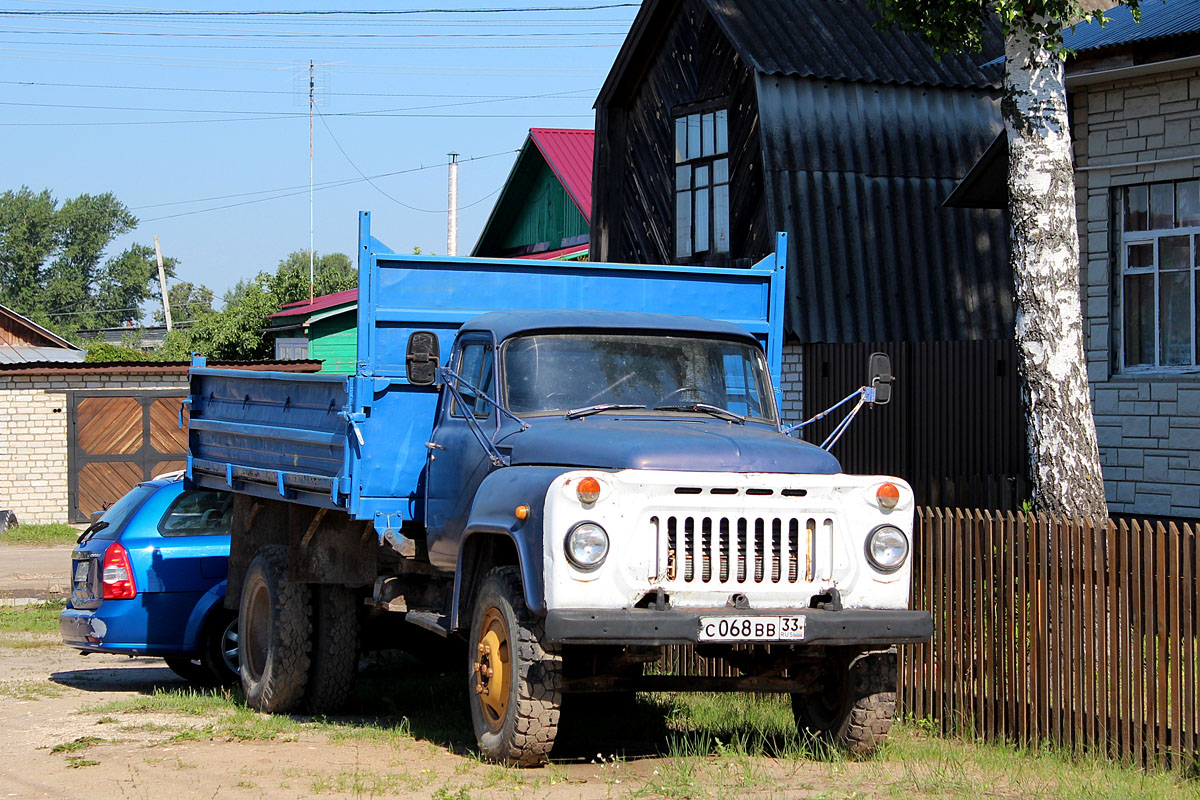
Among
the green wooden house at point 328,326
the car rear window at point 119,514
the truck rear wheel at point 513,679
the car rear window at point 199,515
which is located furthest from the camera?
the green wooden house at point 328,326

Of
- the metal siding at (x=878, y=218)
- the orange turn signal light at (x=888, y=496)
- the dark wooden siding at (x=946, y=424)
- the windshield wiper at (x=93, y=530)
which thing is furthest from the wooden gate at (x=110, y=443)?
A: the orange turn signal light at (x=888, y=496)

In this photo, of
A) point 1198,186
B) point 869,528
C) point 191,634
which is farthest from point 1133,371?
point 191,634

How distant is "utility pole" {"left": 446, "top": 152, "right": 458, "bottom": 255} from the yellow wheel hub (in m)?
34.8

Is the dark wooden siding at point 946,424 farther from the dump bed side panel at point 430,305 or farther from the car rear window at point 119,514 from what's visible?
the car rear window at point 119,514

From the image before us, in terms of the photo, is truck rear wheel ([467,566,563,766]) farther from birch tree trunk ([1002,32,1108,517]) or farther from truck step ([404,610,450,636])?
birch tree trunk ([1002,32,1108,517])

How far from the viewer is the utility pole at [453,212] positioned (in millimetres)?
42531

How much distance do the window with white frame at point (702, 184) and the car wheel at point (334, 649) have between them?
11799mm

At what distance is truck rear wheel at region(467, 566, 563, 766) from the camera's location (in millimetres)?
6797

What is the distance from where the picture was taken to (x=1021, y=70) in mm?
Answer: 9344

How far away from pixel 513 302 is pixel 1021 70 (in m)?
3.56

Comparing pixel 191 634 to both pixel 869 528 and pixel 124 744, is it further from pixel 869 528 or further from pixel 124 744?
pixel 869 528

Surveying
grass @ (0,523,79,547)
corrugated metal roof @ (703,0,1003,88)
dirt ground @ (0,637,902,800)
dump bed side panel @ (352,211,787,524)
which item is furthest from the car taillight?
grass @ (0,523,79,547)

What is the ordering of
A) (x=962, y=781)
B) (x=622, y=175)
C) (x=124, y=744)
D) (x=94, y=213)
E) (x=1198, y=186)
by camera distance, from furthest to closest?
(x=94, y=213)
(x=622, y=175)
(x=1198, y=186)
(x=124, y=744)
(x=962, y=781)

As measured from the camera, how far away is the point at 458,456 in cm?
806
